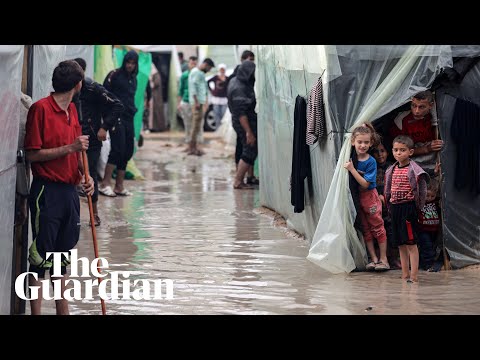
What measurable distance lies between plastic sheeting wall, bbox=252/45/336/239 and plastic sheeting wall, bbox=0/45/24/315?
3.55 metres

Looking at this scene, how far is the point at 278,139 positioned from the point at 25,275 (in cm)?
584

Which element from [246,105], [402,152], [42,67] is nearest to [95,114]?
[42,67]

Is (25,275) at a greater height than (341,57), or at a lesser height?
lesser

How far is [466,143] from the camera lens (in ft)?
31.3

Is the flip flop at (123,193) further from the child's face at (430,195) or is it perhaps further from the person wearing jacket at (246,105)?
the child's face at (430,195)

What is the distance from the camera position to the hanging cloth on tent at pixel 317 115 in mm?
9883

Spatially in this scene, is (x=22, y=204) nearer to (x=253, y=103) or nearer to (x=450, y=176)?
(x=450, y=176)

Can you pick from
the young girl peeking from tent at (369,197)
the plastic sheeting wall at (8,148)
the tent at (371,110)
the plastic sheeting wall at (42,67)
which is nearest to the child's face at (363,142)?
the young girl peeking from tent at (369,197)

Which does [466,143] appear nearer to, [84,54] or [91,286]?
[91,286]

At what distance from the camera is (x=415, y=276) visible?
896cm

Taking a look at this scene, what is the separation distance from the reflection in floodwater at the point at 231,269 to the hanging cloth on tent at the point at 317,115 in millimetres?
1246

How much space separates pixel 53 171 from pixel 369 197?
3373mm
